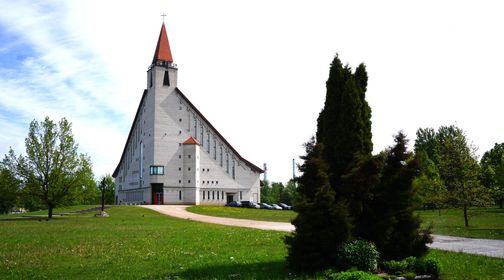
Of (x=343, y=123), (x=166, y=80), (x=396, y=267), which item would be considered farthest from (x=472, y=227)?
(x=166, y=80)

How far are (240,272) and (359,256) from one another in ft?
11.0

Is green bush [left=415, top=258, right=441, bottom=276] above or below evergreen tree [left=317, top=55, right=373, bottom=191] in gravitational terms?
below

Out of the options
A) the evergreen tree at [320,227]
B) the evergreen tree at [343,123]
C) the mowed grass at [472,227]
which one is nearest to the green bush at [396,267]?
the evergreen tree at [320,227]

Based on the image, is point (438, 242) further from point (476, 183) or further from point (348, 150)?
point (476, 183)

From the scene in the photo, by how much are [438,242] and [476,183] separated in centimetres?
1278

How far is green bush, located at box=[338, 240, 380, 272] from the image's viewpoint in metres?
11.6

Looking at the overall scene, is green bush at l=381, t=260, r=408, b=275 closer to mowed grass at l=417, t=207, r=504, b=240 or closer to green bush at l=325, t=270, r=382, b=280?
green bush at l=325, t=270, r=382, b=280

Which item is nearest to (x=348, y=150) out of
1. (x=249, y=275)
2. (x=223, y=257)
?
(x=249, y=275)

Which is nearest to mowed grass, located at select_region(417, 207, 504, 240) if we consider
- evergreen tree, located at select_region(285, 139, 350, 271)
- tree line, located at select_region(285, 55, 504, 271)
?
tree line, located at select_region(285, 55, 504, 271)

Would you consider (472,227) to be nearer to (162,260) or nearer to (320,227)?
(320,227)

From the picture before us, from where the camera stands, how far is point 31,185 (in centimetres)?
4303

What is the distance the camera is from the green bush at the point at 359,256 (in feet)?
38.1

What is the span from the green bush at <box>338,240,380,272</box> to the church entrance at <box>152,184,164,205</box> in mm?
67748

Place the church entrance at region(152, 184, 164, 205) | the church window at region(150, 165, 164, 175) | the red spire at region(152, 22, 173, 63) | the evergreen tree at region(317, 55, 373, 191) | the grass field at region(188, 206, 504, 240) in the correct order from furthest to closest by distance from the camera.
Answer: the red spire at region(152, 22, 173, 63) → the church entrance at region(152, 184, 164, 205) → the church window at region(150, 165, 164, 175) → the grass field at region(188, 206, 504, 240) → the evergreen tree at region(317, 55, 373, 191)
